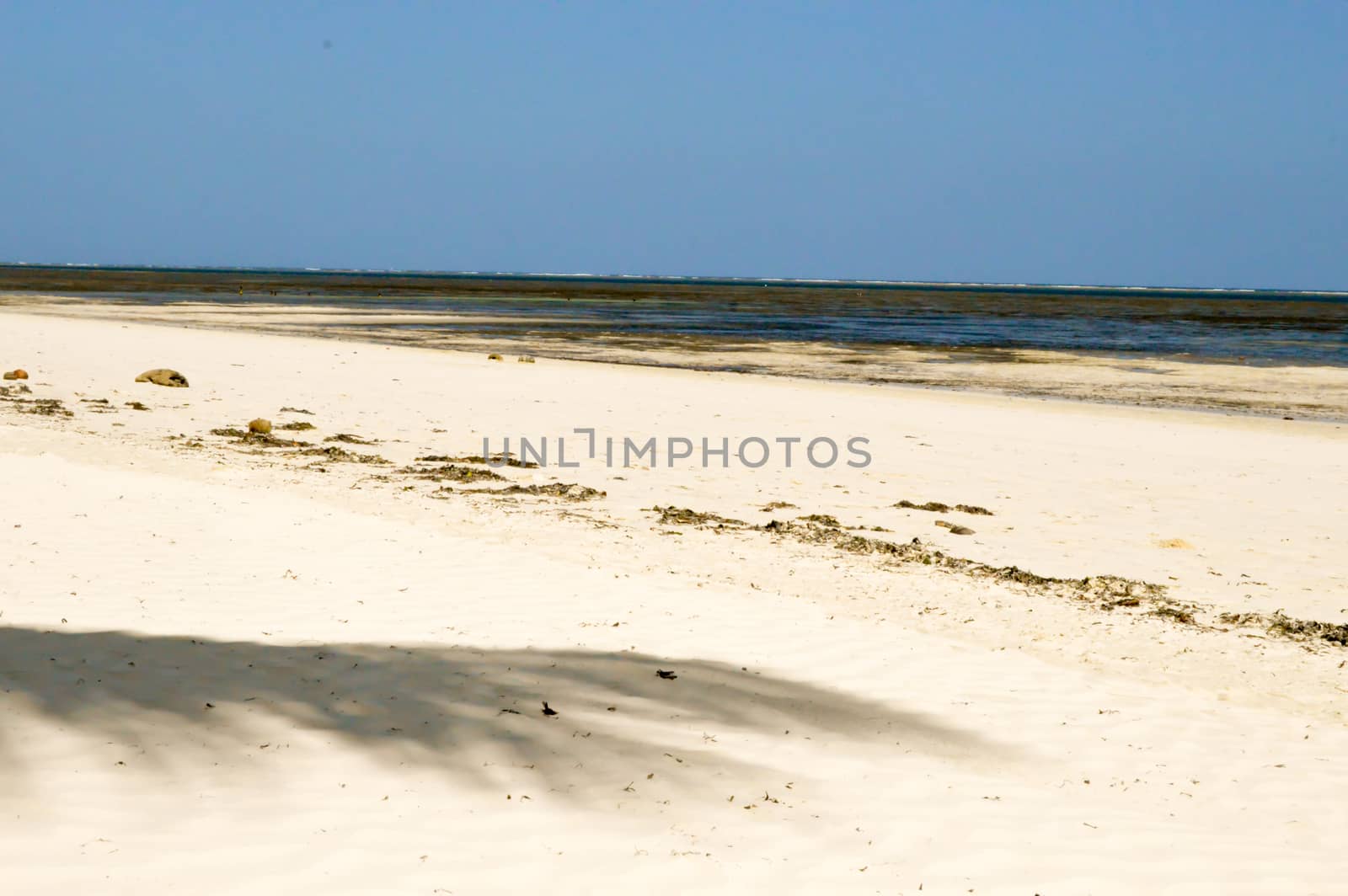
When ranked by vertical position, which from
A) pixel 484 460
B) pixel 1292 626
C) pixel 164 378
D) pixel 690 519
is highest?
pixel 164 378

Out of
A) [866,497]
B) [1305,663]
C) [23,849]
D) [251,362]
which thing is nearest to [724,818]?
[23,849]

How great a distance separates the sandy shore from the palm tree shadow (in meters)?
0.02

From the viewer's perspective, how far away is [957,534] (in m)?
9.76

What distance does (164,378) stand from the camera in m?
17.3

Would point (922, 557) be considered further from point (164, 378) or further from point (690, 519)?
point (164, 378)

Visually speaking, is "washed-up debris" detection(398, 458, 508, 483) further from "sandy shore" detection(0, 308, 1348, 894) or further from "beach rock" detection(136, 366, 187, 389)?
"beach rock" detection(136, 366, 187, 389)

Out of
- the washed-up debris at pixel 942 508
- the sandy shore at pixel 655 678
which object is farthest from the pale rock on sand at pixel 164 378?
the washed-up debris at pixel 942 508

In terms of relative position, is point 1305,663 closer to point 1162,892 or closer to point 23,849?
point 1162,892

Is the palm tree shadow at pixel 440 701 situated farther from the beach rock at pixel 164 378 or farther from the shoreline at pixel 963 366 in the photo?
the shoreline at pixel 963 366

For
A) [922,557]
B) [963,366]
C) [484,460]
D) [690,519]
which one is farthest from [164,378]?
[963,366]

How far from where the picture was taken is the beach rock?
17.2m

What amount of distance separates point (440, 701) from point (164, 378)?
13696 millimetres

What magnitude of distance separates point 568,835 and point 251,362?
18.7 metres

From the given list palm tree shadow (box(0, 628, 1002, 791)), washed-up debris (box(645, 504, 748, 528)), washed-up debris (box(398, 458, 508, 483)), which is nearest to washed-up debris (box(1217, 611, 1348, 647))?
palm tree shadow (box(0, 628, 1002, 791))
